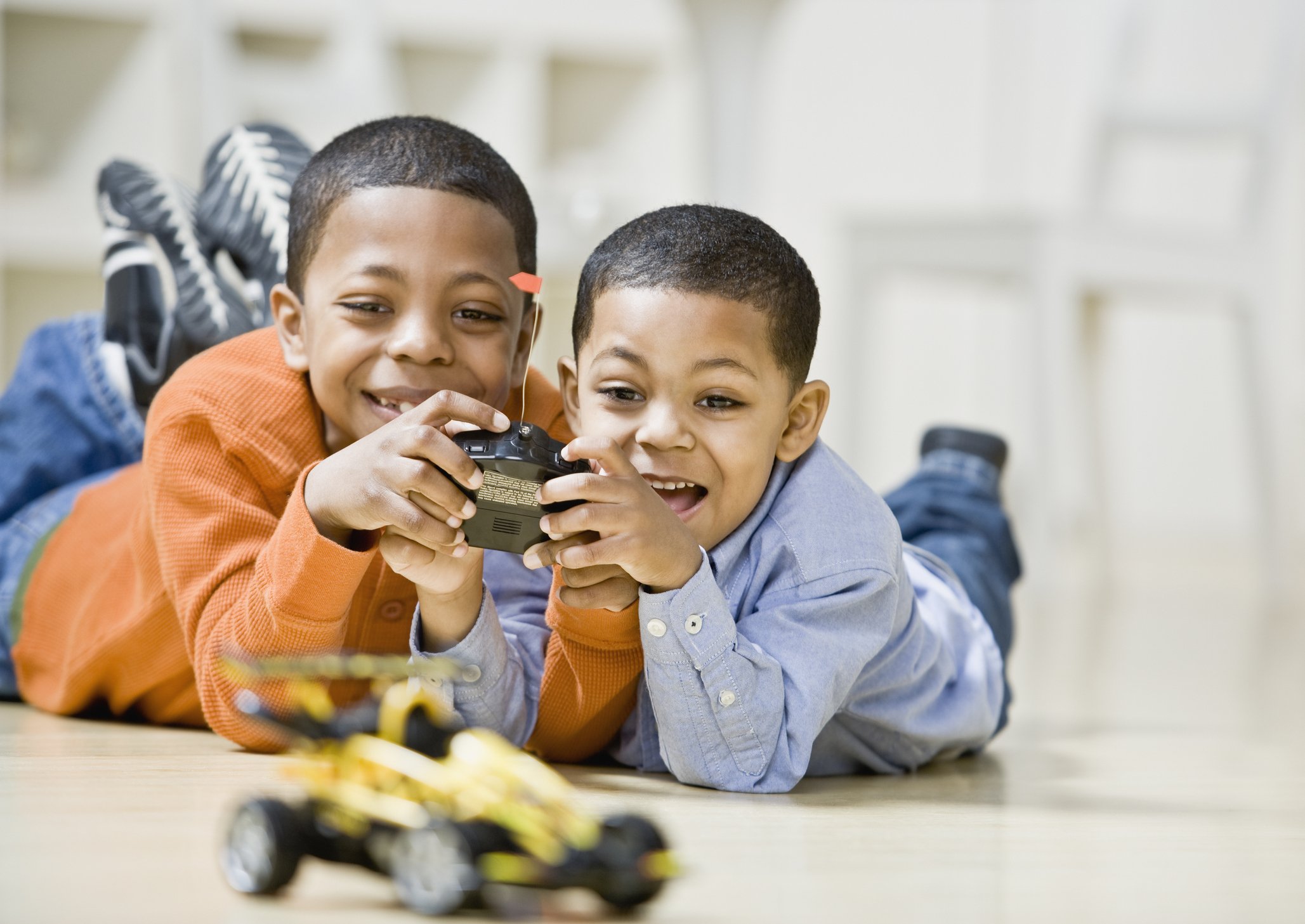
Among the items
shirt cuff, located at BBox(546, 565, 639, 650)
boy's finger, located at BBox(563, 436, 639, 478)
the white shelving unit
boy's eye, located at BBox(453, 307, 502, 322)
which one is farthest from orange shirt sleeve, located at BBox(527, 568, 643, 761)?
the white shelving unit

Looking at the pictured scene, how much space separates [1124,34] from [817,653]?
2126 millimetres

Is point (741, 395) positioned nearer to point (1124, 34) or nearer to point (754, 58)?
point (754, 58)

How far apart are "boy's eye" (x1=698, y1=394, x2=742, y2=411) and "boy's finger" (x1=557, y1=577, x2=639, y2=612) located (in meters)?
0.11

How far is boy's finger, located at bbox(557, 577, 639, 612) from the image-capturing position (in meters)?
0.85

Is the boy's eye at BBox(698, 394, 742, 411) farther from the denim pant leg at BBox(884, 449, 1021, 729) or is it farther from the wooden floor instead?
the denim pant leg at BBox(884, 449, 1021, 729)

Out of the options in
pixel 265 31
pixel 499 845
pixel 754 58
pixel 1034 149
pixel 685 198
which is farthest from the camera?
pixel 1034 149

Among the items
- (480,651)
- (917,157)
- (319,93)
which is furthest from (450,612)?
(917,157)

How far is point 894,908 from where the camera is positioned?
608 millimetres

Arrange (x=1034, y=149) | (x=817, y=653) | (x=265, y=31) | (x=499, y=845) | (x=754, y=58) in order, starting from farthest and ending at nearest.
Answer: (x=1034, y=149), (x=265, y=31), (x=754, y=58), (x=817, y=653), (x=499, y=845)

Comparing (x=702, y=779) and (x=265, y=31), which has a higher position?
(x=265, y=31)

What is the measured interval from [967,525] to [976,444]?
0.10 m

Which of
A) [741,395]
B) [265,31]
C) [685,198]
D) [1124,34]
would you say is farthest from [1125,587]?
[741,395]

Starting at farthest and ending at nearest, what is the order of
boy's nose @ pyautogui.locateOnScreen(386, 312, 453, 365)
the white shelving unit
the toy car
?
the white shelving unit, boy's nose @ pyautogui.locateOnScreen(386, 312, 453, 365), the toy car

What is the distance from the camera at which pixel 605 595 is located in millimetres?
847
